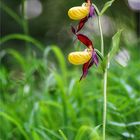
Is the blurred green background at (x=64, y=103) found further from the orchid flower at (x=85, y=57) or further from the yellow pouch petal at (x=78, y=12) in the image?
the yellow pouch petal at (x=78, y=12)

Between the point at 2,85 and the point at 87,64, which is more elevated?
the point at 87,64

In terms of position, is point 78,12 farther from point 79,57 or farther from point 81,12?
point 79,57

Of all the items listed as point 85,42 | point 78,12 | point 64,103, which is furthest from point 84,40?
point 64,103

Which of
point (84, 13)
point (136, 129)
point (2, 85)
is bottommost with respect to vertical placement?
point (136, 129)

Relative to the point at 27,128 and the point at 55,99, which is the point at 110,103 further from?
the point at 55,99

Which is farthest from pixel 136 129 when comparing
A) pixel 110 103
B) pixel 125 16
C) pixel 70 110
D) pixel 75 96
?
pixel 125 16

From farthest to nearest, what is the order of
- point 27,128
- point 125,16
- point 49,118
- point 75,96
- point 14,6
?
point 14,6
point 125,16
point 75,96
point 49,118
point 27,128
